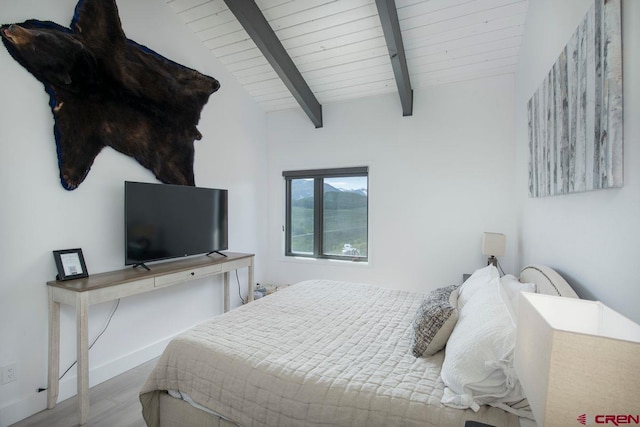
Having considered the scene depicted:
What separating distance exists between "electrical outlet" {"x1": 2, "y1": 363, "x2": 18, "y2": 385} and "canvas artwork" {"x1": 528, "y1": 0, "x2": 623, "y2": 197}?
130 inches

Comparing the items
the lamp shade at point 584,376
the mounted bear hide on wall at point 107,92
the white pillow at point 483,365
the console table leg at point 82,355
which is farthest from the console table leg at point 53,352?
the lamp shade at point 584,376

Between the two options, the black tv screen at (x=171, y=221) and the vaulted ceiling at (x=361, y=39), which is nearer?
the black tv screen at (x=171, y=221)

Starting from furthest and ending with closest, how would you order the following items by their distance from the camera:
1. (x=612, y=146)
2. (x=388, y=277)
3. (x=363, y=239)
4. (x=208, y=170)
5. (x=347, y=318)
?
1. (x=363, y=239)
2. (x=388, y=277)
3. (x=208, y=170)
4. (x=347, y=318)
5. (x=612, y=146)

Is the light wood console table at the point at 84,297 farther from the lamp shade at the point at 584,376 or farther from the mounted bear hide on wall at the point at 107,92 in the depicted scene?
the lamp shade at the point at 584,376

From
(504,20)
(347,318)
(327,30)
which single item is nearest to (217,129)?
(327,30)

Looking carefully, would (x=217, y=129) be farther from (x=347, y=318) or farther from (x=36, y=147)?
(x=347, y=318)

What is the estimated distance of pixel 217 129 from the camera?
350cm

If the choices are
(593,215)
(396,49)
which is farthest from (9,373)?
(396,49)

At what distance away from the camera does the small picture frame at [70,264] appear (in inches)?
81.4

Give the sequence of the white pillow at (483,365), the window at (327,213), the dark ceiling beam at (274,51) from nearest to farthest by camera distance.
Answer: the white pillow at (483,365), the dark ceiling beam at (274,51), the window at (327,213)

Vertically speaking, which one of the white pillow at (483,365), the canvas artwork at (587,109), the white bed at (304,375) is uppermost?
the canvas artwork at (587,109)

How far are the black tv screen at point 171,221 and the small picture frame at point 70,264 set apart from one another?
0.29 metres

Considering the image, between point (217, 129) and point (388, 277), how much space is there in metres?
2.70

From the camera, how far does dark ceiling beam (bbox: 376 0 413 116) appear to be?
2373mm
